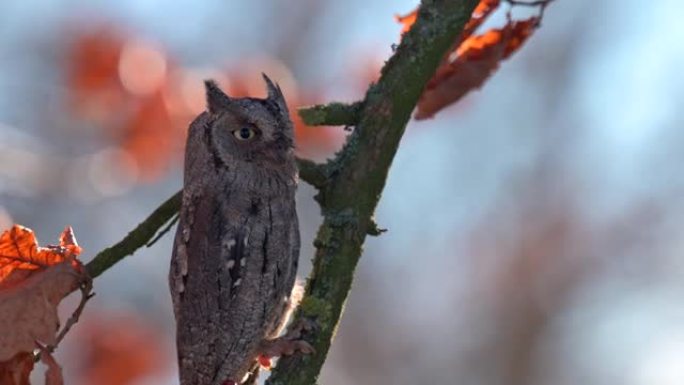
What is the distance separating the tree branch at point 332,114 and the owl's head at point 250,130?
45 cm

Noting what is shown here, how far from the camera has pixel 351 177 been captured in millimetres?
3609

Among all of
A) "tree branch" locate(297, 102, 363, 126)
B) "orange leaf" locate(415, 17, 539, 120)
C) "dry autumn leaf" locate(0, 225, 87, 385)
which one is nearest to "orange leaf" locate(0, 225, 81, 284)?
"dry autumn leaf" locate(0, 225, 87, 385)

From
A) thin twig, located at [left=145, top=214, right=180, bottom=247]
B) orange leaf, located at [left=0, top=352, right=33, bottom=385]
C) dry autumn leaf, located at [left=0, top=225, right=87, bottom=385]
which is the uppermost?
thin twig, located at [left=145, top=214, right=180, bottom=247]

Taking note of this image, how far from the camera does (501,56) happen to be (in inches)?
165

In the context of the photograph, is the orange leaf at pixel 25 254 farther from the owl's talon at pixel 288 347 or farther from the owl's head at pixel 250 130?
the owl's head at pixel 250 130

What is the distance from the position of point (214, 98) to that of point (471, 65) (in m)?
0.78

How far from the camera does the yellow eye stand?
13.7 feet

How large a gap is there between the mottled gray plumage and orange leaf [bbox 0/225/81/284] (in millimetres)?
589

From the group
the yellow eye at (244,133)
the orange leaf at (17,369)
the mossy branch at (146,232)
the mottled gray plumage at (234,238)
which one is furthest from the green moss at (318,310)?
the yellow eye at (244,133)

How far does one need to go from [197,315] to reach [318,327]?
704 mm

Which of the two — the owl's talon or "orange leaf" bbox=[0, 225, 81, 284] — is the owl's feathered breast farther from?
"orange leaf" bbox=[0, 225, 81, 284]

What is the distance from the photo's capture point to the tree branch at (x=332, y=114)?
12.1 ft

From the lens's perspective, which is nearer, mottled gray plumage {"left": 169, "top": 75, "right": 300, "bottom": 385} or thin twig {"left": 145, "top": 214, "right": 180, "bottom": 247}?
thin twig {"left": 145, "top": 214, "right": 180, "bottom": 247}

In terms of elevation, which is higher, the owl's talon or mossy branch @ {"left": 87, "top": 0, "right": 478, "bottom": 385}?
mossy branch @ {"left": 87, "top": 0, "right": 478, "bottom": 385}
